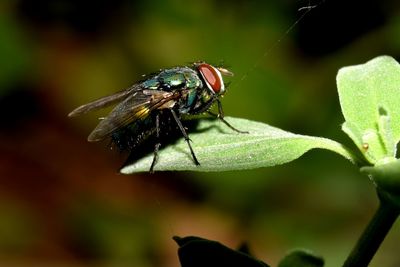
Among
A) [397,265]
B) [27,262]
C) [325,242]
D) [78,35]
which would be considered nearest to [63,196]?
[27,262]

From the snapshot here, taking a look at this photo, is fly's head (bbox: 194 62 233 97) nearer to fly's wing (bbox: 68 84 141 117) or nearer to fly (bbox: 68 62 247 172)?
fly (bbox: 68 62 247 172)

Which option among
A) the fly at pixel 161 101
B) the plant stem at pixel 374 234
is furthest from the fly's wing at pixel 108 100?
the plant stem at pixel 374 234

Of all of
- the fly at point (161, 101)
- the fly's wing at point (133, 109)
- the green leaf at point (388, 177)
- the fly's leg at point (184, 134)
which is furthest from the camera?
the fly at point (161, 101)

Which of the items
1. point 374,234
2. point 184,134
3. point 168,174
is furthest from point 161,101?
point 168,174

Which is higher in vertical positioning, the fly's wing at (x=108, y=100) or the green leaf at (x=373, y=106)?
the green leaf at (x=373, y=106)

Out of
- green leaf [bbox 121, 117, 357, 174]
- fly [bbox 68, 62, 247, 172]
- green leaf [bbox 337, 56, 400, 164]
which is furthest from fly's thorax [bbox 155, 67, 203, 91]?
green leaf [bbox 337, 56, 400, 164]

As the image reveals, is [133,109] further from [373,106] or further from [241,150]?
[373,106]

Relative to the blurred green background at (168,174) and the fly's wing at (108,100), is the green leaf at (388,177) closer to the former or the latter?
the fly's wing at (108,100)

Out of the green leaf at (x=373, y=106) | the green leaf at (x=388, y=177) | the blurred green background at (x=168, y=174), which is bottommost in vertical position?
the blurred green background at (x=168, y=174)
